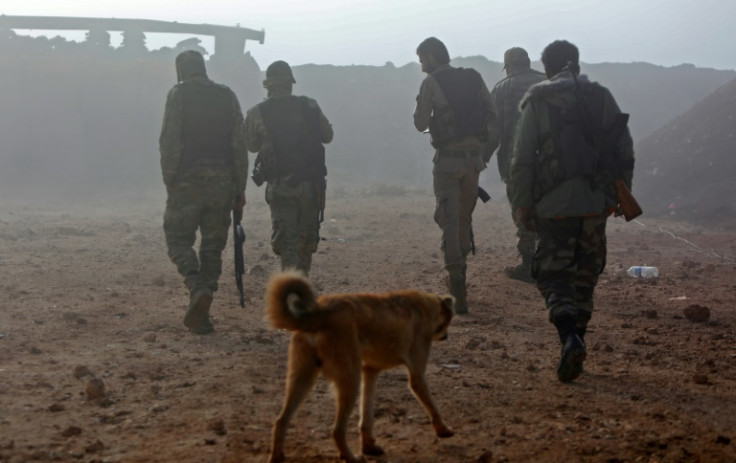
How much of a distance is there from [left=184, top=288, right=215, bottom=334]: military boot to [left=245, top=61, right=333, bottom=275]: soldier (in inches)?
30.8

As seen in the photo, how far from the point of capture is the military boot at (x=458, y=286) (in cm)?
697

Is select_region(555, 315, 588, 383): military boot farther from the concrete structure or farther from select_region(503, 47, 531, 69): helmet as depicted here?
the concrete structure

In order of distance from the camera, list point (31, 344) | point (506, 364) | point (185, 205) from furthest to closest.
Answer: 1. point (185, 205)
2. point (31, 344)
3. point (506, 364)

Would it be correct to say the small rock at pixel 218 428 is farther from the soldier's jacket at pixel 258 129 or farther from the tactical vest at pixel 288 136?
the soldier's jacket at pixel 258 129

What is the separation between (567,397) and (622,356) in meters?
1.28

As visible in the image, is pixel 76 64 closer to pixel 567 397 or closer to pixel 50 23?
pixel 50 23

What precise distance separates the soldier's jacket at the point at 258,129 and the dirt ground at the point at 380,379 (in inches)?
57.5

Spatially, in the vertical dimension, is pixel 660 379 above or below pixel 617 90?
below

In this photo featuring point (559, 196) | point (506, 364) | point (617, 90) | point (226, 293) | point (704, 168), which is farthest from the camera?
point (617, 90)

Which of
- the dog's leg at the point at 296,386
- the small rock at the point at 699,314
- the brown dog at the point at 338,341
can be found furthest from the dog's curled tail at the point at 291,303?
the small rock at the point at 699,314

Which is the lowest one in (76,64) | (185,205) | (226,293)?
(226,293)

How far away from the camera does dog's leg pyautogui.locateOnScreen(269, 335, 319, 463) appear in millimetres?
3309

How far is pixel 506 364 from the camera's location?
5367 millimetres

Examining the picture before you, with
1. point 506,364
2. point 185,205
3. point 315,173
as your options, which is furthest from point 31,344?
point 506,364
